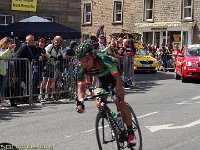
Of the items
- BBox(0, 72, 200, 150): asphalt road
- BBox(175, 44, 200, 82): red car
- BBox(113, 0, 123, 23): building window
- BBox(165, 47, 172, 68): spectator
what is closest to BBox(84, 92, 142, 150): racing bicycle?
BBox(0, 72, 200, 150): asphalt road

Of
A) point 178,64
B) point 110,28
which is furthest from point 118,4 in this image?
point 178,64

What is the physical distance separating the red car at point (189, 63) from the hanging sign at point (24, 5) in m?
7.71

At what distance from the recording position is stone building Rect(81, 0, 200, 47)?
40656 millimetres

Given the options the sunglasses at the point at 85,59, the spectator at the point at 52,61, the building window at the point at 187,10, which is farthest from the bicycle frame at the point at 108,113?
the building window at the point at 187,10

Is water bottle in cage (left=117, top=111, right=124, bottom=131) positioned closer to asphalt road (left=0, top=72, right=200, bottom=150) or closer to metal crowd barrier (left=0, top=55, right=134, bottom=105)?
asphalt road (left=0, top=72, right=200, bottom=150)

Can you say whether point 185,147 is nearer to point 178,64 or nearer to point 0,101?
point 0,101

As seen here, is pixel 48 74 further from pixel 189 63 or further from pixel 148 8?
pixel 148 8

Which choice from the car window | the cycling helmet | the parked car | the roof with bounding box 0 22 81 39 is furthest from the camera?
the parked car

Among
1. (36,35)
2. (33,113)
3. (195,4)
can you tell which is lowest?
(33,113)

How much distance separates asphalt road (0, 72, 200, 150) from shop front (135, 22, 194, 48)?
1001 inches

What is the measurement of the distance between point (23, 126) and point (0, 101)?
2.84 metres

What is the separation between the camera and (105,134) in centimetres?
708

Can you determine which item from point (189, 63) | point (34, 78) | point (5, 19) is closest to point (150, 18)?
point (5, 19)

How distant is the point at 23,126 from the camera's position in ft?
33.9
